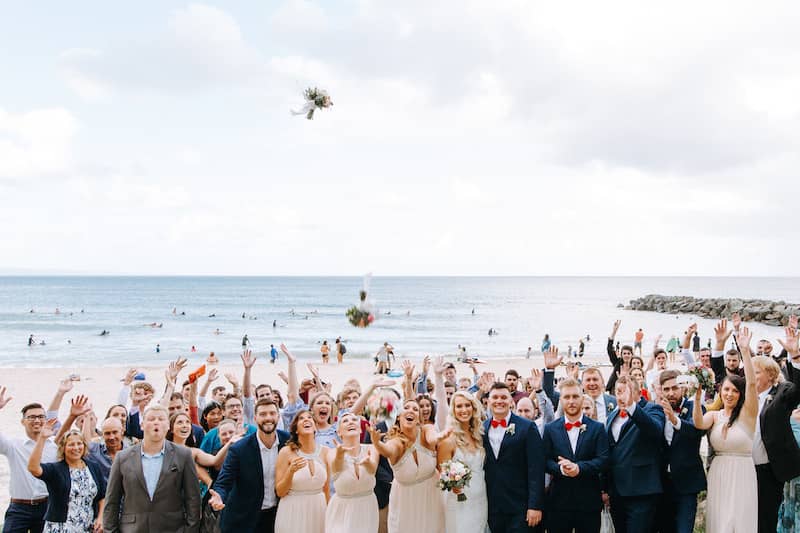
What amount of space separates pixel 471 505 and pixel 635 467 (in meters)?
1.56

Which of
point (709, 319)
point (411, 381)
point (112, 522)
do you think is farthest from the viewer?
point (709, 319)

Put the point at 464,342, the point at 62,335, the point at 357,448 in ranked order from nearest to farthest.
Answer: the point at 357,448 < the point at 464,342 < the point at 62,335

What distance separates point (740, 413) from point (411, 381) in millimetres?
3246

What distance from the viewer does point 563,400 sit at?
5.71m

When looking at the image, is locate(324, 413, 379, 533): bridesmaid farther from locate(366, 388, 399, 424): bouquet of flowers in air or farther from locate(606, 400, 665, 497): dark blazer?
locate(606, 400, 665, 497): dark blazer

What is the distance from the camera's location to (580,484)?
5520 mm

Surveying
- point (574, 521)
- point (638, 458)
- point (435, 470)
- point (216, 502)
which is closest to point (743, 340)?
point (638, 458)

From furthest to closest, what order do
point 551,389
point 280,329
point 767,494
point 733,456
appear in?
point 280,329
point 551,389
point 767,494
point 733,456

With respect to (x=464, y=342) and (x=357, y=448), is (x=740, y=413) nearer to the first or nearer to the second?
(x=357, y=448)

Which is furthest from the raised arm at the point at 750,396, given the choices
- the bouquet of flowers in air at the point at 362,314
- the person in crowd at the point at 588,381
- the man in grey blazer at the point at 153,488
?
the man in grey blazer at the point at 153,488

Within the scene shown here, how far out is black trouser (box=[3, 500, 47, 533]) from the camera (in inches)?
218

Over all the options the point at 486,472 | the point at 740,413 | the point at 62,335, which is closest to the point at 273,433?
the point at 486,472

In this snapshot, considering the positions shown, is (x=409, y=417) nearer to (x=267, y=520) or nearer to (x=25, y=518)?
(x=267, y=520)

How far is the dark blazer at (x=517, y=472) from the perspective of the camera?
5.47m
